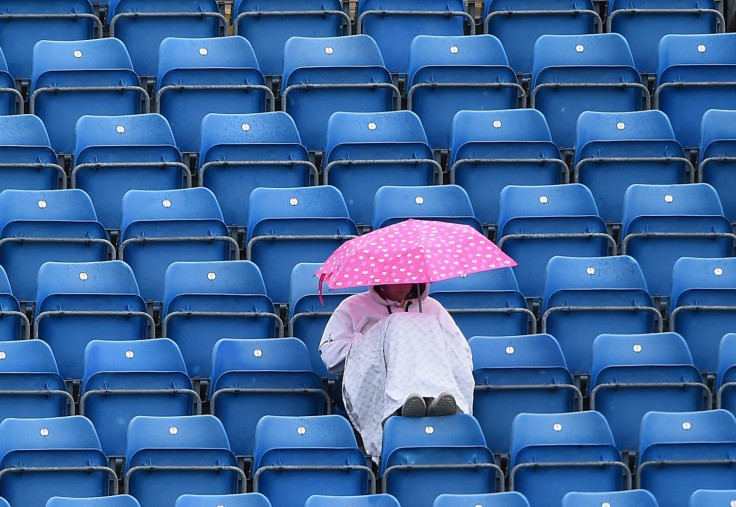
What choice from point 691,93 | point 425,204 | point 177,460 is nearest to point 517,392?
point 425,204

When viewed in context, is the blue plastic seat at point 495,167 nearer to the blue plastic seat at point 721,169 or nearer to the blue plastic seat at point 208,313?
the blue plastic seat at point 721,169

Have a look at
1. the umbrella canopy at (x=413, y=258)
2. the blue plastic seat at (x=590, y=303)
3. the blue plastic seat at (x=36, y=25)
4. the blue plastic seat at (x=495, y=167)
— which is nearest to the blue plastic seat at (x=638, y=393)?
the blue plastic seat at (x=590, y=303)

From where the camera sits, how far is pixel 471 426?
6.25 m

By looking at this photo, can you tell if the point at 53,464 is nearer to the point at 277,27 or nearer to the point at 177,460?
the point at 177,460

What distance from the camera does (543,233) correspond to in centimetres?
725

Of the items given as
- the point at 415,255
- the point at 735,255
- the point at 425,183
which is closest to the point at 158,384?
the point at 415,255

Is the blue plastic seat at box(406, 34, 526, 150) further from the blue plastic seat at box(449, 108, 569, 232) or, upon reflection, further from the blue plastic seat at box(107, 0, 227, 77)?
the blue plastic seat at box(107, 0, 227, 77)

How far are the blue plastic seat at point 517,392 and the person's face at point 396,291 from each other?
1.04ft

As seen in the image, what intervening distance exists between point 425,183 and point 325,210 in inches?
17.3

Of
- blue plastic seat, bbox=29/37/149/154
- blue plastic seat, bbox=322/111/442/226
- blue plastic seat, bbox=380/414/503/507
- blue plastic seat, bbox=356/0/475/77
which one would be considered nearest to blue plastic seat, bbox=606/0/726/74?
blue plastic seat, bbox=356/0/475/77

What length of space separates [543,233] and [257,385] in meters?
1.26

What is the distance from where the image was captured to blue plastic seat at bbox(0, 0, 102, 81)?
840 cm

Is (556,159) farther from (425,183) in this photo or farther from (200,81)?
(200,81)

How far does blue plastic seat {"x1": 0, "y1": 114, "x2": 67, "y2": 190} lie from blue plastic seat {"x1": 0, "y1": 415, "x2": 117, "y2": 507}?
1623 millimetres
